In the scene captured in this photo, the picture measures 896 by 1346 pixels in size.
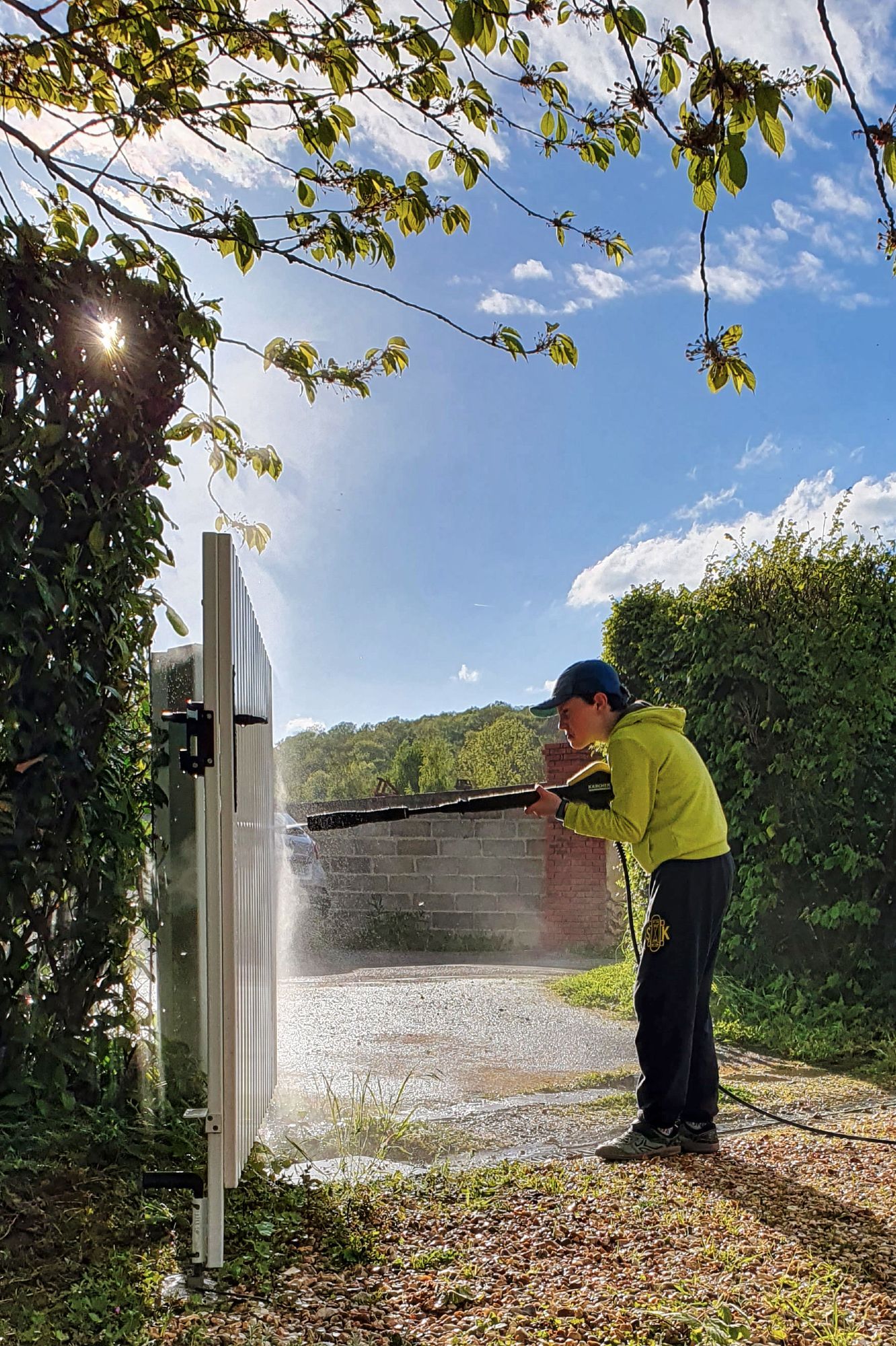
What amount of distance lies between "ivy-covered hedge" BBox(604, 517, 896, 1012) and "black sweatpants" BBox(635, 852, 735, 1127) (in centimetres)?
238

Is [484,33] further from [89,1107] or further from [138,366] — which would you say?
[89,1107]

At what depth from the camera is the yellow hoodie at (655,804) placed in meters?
3.91

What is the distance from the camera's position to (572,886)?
35.9 feet

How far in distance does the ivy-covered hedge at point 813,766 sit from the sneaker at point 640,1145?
255cm

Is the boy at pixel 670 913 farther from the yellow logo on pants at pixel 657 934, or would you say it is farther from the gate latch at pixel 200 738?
the gate latch at pixel 200 738

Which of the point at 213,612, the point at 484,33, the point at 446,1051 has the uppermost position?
the point at 484,33

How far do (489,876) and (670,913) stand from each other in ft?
24.3

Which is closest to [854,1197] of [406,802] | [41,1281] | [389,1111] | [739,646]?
[389,1111]

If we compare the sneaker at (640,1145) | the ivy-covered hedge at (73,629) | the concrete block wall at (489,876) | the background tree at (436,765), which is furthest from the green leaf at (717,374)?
the background tree at (436,765)

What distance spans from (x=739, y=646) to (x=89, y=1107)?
4.50 metres

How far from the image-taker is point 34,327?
131 inches

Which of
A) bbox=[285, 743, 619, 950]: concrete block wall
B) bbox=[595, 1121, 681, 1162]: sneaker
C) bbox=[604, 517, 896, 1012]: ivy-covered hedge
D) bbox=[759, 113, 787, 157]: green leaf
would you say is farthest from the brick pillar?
bbox=[759, 113, 787, 157]: green leaf

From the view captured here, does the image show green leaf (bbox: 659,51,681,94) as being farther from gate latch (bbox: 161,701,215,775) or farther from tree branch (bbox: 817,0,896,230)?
gate latch (bbox: 161,701,215,775)

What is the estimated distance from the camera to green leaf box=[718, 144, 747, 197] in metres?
2.04
